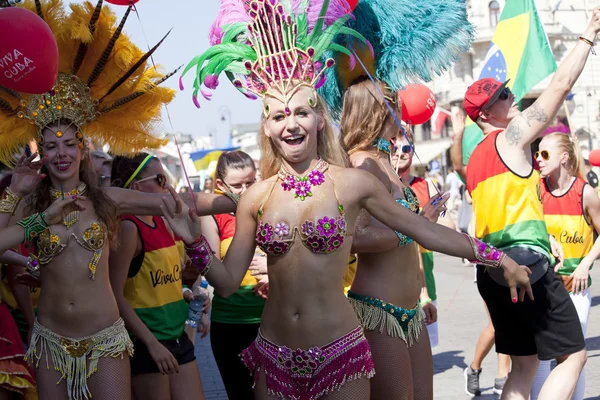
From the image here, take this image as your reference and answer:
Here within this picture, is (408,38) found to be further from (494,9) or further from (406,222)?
(494,9)

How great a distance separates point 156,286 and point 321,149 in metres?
1.43

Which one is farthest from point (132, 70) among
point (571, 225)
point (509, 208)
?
point (571, 225)

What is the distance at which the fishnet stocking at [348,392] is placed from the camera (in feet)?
11.5

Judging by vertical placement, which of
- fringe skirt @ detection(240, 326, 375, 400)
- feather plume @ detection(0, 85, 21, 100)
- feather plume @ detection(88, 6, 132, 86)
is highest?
feather plume @ detection(88, 6, 132, 86)

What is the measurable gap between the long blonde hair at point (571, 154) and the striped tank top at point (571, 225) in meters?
0.07

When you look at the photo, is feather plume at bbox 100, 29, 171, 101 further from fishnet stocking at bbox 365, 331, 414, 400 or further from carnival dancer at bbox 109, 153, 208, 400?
fishnet stocking at bbox 365, 331, 414, 400

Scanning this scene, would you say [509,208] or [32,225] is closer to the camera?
[32,225]

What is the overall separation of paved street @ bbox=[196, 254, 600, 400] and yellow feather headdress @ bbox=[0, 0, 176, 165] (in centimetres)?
317

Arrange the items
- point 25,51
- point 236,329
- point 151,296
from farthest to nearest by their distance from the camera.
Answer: point 236,329 → point 151,296 → point 25,51

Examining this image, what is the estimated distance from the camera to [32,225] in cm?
387

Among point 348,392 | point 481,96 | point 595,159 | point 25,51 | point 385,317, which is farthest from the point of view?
point 595,159

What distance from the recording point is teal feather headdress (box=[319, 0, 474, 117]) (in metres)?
4.26

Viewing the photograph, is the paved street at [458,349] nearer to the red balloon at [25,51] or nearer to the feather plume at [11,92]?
the feather plume at [11,92]

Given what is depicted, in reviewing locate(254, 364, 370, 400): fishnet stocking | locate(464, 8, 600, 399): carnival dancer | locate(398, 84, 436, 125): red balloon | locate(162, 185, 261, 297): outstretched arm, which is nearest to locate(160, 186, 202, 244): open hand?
locate(162, 185, 261, 297): outstretched arm
